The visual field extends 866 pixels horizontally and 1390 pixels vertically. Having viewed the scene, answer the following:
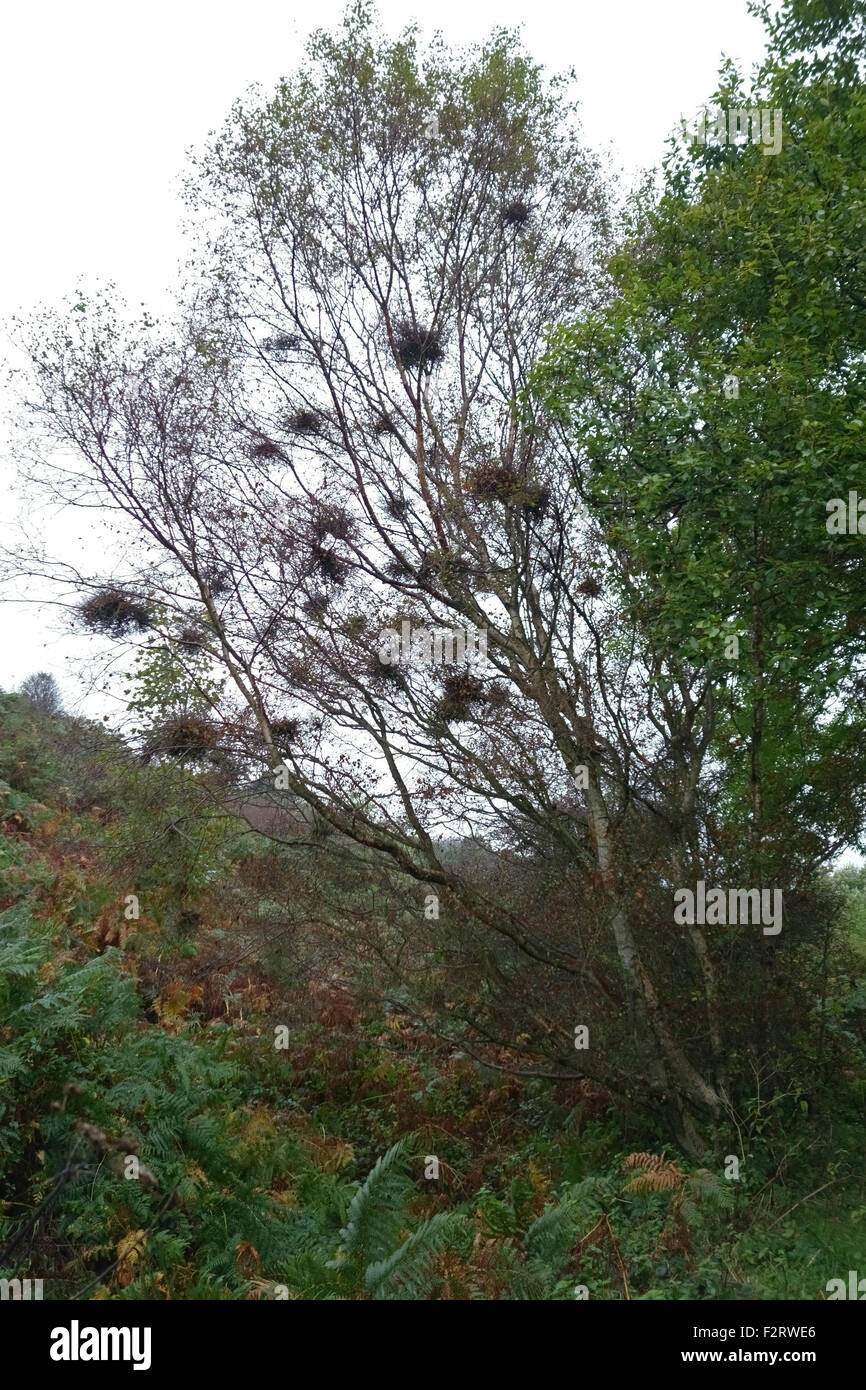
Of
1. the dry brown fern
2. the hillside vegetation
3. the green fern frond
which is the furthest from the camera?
the dry brown fern

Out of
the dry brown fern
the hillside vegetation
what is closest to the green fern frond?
the hillside vegetation

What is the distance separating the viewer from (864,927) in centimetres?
1395

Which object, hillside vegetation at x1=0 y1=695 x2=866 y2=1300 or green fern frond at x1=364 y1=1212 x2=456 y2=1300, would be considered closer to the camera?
green fern frond at x1=364 y1=1212 x2=456 y2=1300

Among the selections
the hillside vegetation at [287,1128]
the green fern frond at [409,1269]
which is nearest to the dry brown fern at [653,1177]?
the hillside vegetation at [287,1128]

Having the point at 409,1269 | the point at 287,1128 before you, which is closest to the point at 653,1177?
the point at 409,1269

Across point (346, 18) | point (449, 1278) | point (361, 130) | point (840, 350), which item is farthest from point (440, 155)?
point (449, 1278)

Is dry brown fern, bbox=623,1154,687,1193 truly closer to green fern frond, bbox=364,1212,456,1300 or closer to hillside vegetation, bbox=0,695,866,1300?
hillside vegetation, bbox=0,695,866,1300

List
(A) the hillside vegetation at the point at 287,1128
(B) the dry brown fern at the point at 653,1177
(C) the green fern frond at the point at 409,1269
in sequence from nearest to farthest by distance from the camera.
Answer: (C) the green fern frond at the point at 409,1269 → (A) the hillside vegetation at the point at 287,1128 → (B) the dry brown fern at the point at 653,1177

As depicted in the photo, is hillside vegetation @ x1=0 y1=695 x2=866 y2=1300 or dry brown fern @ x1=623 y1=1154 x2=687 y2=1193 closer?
hillside vegetation @ x1=0 y1=695 x2=866 y2=1300

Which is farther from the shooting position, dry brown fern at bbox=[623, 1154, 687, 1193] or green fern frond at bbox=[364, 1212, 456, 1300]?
dry brown fern at bbox=[623, 1154, 687, 1193]

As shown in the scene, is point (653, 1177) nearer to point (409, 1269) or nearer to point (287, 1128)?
point (409, 1269)

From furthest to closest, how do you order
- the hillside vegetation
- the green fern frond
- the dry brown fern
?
the dry brown fern < the hillside vegetation < the green fern frond

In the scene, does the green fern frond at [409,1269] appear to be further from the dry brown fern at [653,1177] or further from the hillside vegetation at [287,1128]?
the dry brown fern at [653,1177]
